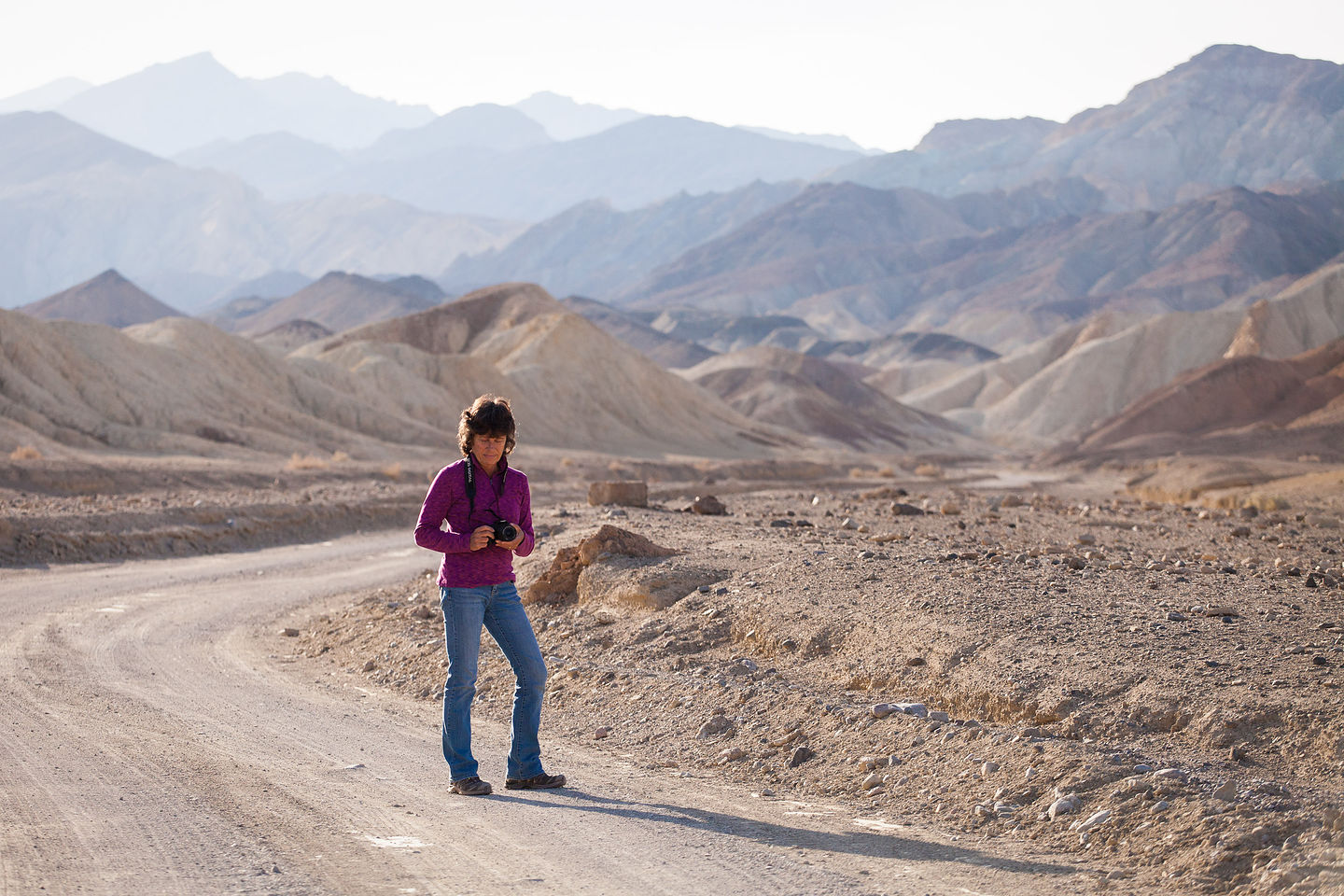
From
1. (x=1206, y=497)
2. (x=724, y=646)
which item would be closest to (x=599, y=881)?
(x=724, y=646)

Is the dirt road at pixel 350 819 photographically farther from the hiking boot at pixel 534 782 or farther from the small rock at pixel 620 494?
the small rock at pixel 620 494

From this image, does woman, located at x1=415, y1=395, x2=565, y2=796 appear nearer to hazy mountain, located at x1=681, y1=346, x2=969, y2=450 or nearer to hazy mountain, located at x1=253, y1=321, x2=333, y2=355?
hazy mountain, located at x1=681, y1=346, x2=969, y2=450

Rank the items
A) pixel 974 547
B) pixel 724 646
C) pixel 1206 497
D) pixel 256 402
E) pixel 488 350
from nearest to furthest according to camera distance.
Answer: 1. pixel 724 646
2. pixel 974 547
3. pixel 1206 497
4. pixel 256 402
5. pixel 488 350

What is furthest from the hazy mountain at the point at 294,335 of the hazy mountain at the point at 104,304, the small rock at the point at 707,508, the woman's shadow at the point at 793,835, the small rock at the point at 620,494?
the woman's shadow at the point at 793,835

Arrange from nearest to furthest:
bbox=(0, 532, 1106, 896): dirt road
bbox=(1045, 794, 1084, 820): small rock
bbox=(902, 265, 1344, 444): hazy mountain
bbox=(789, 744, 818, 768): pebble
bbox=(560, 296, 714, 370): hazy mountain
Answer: bbox=(0, 532, 1106, 896): dirt road
bbox=(1045, 794, 1084, 820): small rock
bbox=(789, 744, 818, 768): pebble
bbox=(902, 265, 1344, 444): hazy mountain
bbox=(560, 296, 714, 370): hazy mountain

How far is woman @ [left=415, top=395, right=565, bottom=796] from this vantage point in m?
6.56

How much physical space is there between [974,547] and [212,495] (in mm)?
17927

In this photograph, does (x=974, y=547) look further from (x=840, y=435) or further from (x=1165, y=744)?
(x=840, y=435)

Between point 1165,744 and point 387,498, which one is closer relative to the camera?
point 1165,744

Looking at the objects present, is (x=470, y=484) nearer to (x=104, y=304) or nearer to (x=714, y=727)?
(x=714, y=727)

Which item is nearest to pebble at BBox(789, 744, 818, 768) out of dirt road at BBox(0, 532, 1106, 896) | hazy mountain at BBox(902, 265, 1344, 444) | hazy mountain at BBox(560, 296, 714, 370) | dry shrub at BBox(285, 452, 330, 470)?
dirt road at BBox(0, 532, 1106, 896)

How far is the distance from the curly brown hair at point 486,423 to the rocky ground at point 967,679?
2518 millimetres

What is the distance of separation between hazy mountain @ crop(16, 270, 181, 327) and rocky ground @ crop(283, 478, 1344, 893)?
433ft

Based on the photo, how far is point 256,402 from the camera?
51.5m
